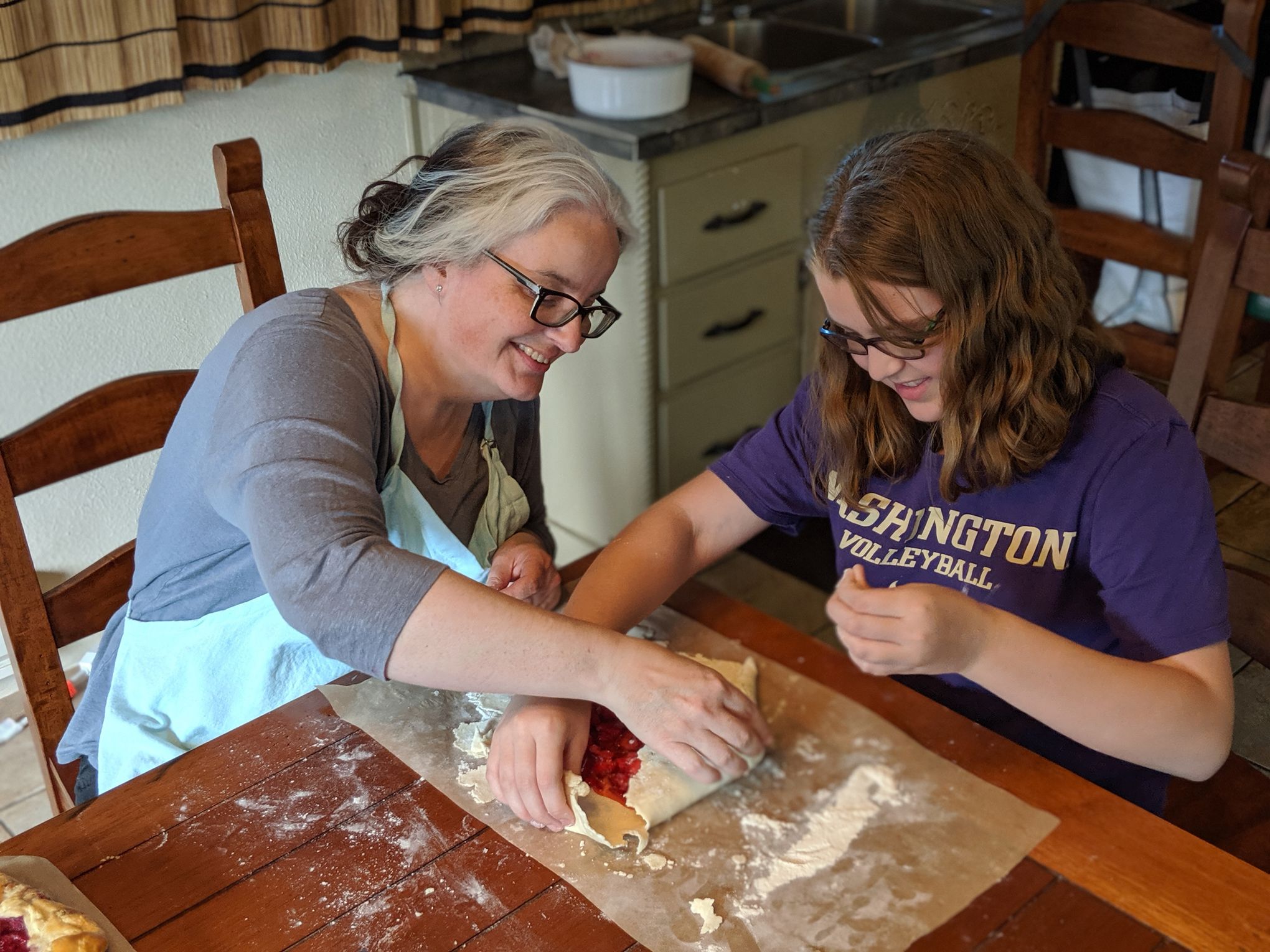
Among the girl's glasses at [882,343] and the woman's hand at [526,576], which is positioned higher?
the girl's glasses at [882,343]

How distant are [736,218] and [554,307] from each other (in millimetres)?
1341

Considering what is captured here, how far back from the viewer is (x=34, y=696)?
1.42m

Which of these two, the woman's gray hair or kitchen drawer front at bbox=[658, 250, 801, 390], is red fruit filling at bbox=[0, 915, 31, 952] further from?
kitchen drawer front at bbox=[658, 250, 801, 390]

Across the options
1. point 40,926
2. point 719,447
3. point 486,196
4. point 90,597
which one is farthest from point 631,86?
point 40,926

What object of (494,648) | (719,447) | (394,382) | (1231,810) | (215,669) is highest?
(394,382)

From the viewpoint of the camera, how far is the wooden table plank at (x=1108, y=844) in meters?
0.99

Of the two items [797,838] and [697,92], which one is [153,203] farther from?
[797,838]

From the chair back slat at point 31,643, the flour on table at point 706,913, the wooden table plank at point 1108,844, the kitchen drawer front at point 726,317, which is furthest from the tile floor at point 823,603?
the chair back slat at point 31,643

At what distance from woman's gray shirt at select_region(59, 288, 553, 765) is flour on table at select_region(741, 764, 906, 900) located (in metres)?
0.39

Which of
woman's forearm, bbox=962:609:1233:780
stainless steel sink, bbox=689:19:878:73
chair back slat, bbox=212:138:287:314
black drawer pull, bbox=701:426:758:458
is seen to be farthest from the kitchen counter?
woman's forearm, bbox=962:609:1233:780

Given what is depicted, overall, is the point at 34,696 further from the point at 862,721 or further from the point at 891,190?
the point at 891,190

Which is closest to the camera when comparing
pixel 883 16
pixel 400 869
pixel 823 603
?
pixel 400 869

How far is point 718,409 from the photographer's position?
9.04 ft

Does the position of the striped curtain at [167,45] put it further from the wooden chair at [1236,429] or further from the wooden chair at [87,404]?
the wooden chair at [1236,429]
